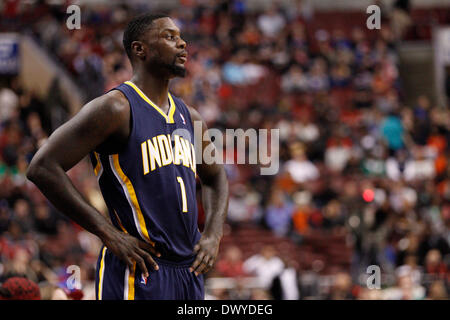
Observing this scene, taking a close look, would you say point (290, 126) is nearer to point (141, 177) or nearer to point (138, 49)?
point (138, 49)

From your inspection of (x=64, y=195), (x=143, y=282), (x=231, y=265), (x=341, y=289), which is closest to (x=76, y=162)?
(x=64, y=195)

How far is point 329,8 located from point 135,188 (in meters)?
20.9

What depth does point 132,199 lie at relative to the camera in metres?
3.97

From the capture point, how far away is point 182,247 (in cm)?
405

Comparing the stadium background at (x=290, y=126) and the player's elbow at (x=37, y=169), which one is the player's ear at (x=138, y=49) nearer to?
the player's elbow at (x=37, y=169)

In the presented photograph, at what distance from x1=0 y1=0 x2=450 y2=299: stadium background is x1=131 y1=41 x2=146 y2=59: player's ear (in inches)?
113

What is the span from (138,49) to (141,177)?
0.72 metres

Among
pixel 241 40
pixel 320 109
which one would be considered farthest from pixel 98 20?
pixel 320 109

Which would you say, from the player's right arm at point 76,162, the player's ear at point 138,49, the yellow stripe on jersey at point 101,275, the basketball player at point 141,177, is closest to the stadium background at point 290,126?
the yellow stripe on jersey at point 101,275

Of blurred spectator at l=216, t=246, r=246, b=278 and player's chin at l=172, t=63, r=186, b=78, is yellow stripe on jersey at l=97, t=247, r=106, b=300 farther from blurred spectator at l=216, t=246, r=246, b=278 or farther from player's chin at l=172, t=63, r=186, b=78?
blurred spectator at l=216, t=246, r=246, b=278

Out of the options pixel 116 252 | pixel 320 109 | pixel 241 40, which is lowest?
pixel 116 252

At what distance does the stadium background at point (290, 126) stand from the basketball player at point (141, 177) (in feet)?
8.63
